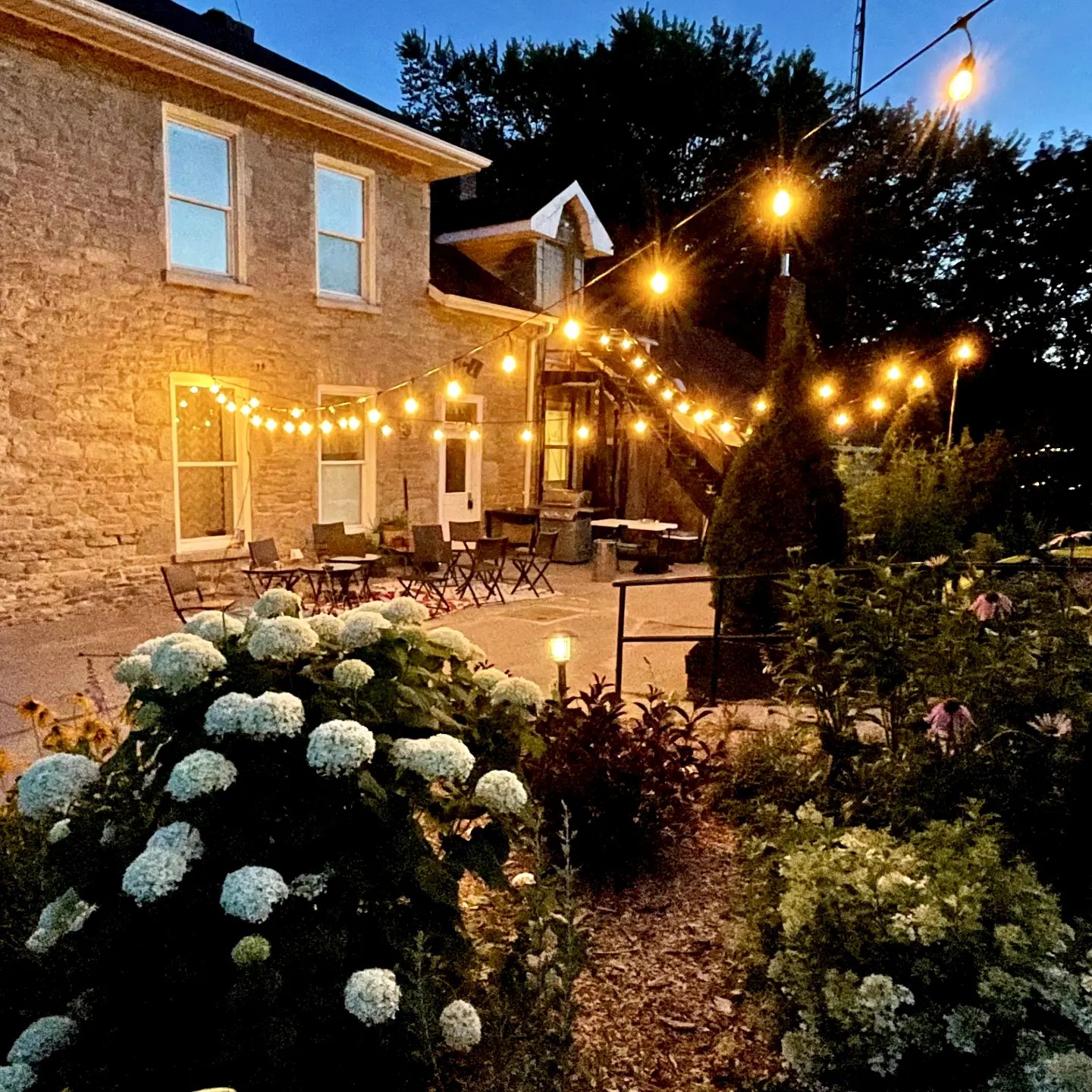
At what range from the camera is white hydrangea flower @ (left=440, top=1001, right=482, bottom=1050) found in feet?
6.94

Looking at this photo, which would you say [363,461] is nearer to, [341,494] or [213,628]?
[341,494]

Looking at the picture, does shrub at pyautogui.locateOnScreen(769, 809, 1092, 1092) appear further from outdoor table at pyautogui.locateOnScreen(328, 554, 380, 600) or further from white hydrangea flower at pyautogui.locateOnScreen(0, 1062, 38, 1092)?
outdoor table at pyautogui.locateOnScreen(328, 554, 380, 600)

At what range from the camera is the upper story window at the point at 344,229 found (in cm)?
1099

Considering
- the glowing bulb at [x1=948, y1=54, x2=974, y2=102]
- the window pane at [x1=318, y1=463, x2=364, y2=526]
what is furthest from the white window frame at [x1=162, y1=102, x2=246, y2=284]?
the glowing bulb at [x1=948, y1=54, x2=974, y2=102]

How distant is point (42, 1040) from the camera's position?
2.09m

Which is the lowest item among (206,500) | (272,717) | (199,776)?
(199,776)

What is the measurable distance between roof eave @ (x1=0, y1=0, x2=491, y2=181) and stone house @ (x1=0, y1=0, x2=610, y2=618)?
0.10 ft

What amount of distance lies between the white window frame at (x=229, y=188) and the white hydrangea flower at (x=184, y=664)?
833 centimetres

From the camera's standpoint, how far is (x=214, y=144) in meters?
9.62

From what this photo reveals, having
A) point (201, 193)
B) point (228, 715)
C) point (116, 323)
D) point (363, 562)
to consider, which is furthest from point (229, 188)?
point (228, 715)

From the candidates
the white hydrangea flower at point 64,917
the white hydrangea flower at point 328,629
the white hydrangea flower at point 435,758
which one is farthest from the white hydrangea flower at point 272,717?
the white hydrangea flower at point 64,917

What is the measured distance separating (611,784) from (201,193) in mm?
8955

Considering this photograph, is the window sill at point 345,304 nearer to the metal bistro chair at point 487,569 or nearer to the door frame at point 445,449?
the door frame at point 445,449

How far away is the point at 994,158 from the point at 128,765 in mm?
28686
